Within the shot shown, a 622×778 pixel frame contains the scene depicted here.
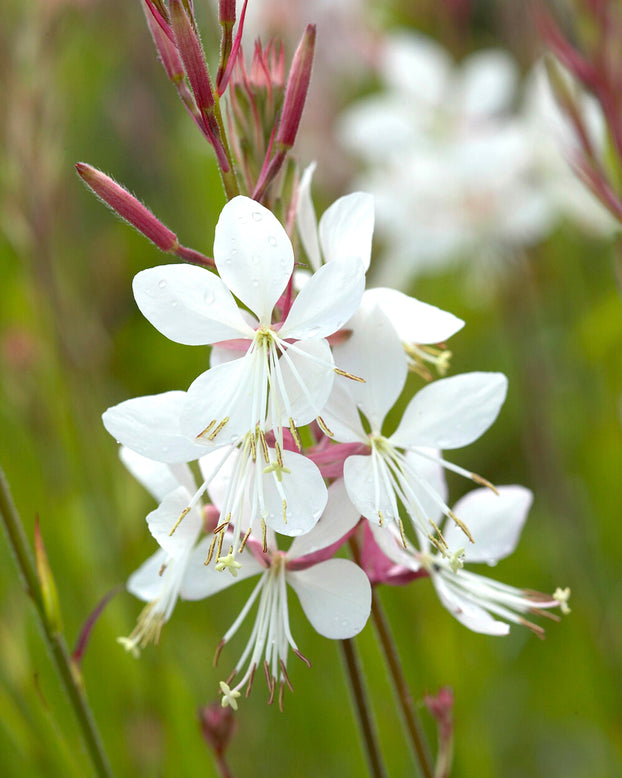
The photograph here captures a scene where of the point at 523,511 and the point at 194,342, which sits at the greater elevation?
the point at 194,342

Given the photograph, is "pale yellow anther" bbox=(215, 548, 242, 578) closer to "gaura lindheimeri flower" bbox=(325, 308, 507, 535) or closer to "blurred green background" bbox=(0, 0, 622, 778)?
"gaura lindheimeri flower" bbox=(325, 308, 507, 535)

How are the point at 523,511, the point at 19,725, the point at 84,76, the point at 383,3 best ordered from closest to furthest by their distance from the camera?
A: the point at 523,511, the point at 19,725, the point at 84,76, the point at 383,3

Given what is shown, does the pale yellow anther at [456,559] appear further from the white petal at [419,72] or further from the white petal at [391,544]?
the white petal at [419,72]

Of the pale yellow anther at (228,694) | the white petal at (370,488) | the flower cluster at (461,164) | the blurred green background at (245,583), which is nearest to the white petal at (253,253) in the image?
the white petal at (370,488)

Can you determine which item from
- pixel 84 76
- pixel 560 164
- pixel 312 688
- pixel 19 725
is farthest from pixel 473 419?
pixel 84 76

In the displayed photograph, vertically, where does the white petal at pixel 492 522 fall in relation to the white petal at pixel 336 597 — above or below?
below

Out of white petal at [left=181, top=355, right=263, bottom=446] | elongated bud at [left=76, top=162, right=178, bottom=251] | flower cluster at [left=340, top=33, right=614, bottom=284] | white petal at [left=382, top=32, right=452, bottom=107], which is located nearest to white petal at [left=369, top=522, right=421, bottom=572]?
white petal at [left=181, top=355, right=263, bottom=446]

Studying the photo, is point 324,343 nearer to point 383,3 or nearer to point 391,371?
point 391,371
